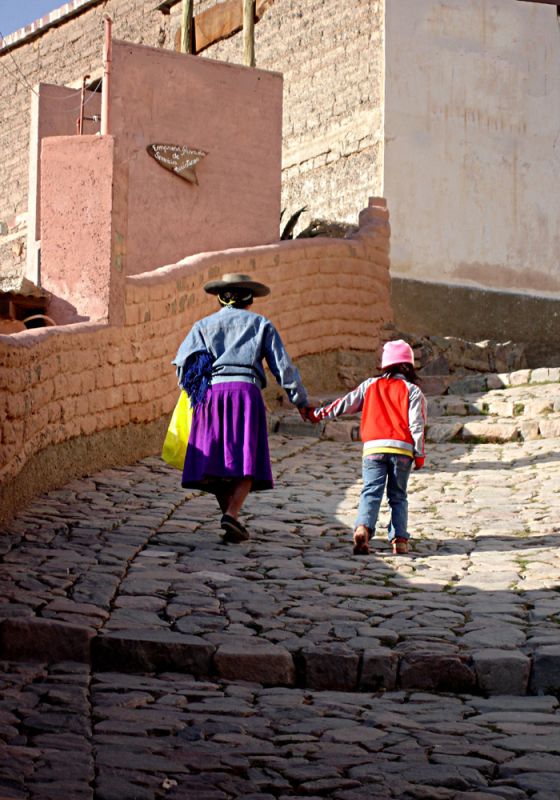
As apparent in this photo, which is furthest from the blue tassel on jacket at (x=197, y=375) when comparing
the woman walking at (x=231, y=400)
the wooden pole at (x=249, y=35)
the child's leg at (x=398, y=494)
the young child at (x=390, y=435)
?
the wooden pole at (x=249, y=35)

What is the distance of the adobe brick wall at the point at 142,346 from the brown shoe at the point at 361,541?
1.93 meters

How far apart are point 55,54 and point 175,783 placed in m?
23.2

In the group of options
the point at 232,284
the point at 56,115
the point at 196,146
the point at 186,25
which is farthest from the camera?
the point at 186,25

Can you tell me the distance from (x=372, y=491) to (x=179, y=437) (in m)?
1.15

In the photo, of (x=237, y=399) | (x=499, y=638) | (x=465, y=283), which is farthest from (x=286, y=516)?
(x=465, y=283)

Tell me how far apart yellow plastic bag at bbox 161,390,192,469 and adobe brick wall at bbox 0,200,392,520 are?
867 millimetres

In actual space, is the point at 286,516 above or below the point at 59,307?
below

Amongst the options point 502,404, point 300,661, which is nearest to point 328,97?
point 502,404

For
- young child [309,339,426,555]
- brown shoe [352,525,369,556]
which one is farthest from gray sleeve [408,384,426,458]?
brown shoe [352,525,369,556]

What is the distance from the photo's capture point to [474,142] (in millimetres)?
18859

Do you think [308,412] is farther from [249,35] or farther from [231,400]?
[249,35]

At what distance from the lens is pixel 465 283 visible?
18875mm

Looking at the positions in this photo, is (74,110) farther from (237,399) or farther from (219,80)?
(237,399)

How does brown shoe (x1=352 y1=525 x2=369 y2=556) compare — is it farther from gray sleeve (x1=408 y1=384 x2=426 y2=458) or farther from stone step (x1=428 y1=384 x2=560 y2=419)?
stone step (x1=428 y1=384 x2=560 y2=419)
